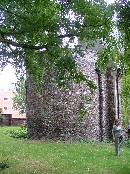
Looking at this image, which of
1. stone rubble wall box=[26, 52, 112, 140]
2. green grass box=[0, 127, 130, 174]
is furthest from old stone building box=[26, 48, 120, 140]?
green grass box=[0, 127, 130, 174]

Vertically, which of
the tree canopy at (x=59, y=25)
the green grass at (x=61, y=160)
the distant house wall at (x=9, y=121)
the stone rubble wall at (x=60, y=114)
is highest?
the tree canopy at (x=59, y=25)

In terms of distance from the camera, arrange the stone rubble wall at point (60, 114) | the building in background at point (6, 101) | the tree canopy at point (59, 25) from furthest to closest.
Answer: the building in background at point (6, 101) → the stone rubble wall at point (60, 114) → the tree canopy at point (59, 25)

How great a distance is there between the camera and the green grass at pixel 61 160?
12.5 m

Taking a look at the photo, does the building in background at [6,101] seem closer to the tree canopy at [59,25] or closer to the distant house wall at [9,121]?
the distant house wall at [9,121]

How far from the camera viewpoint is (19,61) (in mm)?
12516

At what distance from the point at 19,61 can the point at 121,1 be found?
18.7 feet

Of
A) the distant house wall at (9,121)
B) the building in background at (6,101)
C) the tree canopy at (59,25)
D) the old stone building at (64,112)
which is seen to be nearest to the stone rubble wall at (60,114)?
the old stone building at (64,112)

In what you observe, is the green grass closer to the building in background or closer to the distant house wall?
the distant house wall

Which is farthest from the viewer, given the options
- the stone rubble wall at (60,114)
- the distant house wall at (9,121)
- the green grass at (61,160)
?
the distant house wall at (9,121)

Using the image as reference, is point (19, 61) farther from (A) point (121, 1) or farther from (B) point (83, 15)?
(A) point (121, 1)

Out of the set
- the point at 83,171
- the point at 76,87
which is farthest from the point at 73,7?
the point at 76,87

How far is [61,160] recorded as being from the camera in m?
14.4

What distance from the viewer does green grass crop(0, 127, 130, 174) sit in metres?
12.5

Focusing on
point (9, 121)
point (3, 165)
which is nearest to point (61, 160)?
point (3, 165)
